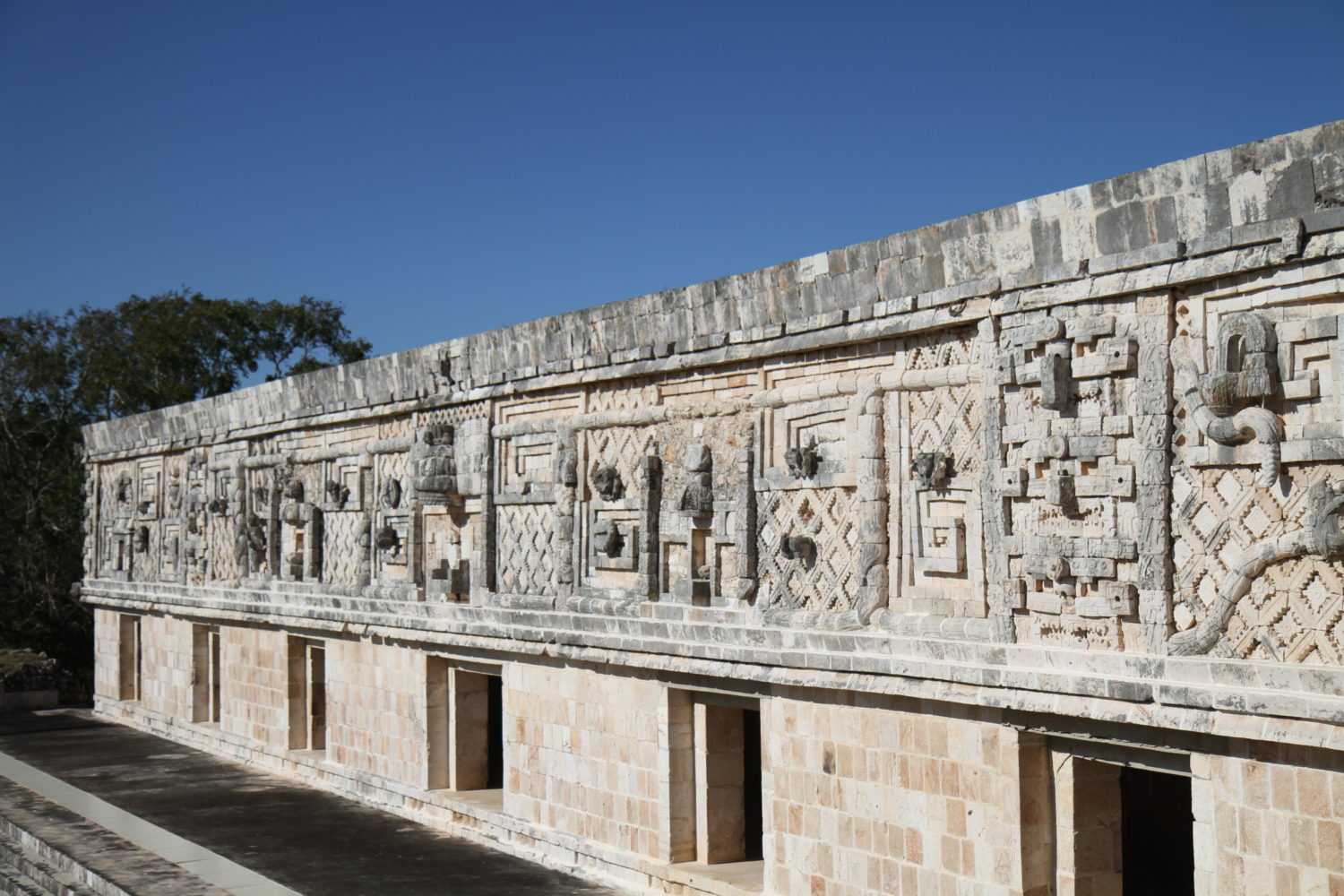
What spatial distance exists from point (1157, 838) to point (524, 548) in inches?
179

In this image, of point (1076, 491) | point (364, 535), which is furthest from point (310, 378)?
point (1076, 491)

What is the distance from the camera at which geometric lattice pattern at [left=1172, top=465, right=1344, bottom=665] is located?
446 cm

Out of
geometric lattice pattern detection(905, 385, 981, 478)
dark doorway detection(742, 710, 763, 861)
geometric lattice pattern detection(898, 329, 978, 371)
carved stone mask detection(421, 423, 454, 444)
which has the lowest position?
dark doorway detection(742, 710, 763, 861)

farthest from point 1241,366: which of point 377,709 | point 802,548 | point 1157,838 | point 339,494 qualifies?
point 339,494

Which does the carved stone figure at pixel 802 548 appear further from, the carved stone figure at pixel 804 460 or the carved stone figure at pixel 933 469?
the carved stone figure at pixel 933 469

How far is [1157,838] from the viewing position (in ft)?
26.2

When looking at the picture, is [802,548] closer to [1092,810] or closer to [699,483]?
[699,483]

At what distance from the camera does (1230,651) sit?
15.5 ft

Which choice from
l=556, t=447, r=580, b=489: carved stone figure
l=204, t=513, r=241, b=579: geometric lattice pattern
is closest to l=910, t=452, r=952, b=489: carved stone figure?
l=556, t=447, r=580, b=489: carved stone figure

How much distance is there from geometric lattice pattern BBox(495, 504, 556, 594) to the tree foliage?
35.4ft

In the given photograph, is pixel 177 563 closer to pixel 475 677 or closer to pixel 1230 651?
pixel 475 677

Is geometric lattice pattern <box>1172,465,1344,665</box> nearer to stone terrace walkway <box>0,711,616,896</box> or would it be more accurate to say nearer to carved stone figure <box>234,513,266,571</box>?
stone terrace walkway <box>0,711,616,896</box>

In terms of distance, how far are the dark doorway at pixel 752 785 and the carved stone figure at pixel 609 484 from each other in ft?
5.52

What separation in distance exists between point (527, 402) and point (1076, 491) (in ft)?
14.8
